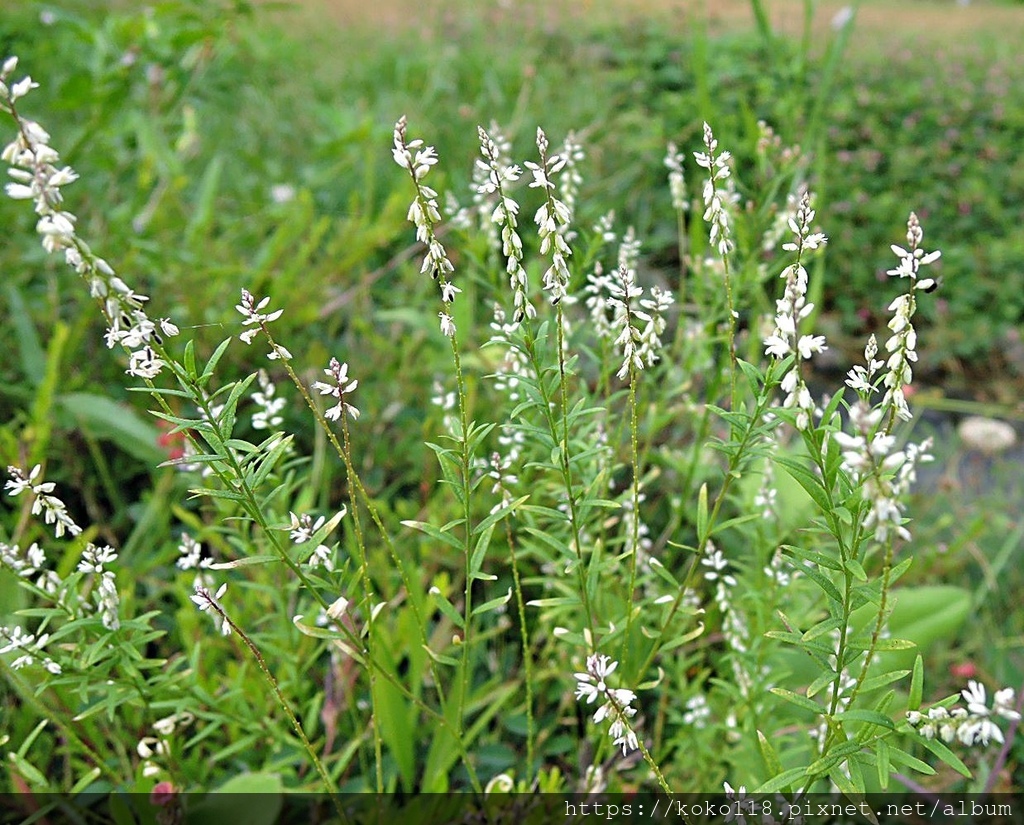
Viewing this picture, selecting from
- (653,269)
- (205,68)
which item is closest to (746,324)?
(653,269)

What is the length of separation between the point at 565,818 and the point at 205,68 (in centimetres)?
256

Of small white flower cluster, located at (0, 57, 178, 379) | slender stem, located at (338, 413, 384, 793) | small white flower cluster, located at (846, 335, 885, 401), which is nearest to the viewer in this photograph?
small white flower cluster, located at (0, 57, 178, 379)

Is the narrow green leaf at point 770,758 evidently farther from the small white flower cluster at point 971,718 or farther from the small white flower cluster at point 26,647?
the small white flower cluster at point 26,647

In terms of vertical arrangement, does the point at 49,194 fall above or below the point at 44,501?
above

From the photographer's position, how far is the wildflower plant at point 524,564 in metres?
0.77

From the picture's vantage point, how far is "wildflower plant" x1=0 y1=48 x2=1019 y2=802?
2.54ft

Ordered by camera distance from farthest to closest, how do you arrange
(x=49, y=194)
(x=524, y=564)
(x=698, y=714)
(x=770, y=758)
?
(x=524, y=564)
(x=698, y=714)
(x=770, y=758)
(x=49, y=194)

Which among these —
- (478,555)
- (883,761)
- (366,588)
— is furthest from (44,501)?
(883,761)

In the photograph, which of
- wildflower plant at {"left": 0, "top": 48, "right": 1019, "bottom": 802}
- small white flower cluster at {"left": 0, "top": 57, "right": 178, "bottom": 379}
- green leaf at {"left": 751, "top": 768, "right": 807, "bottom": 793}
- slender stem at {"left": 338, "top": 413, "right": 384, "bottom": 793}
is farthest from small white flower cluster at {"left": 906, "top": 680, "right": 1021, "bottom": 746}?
small white flower cluster at {"left": 0, "top": 57, "right": 178, "bottom": 379}

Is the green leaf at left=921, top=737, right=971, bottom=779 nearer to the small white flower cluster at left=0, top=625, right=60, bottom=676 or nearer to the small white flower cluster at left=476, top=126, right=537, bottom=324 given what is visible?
the small white flower cluster at left=476, top=126, right=537, bottom=324

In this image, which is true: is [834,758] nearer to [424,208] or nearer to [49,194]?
[424,208]

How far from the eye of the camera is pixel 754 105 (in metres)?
4.16

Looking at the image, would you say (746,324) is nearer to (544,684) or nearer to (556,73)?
(544,684)

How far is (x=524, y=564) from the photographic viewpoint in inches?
64.2
